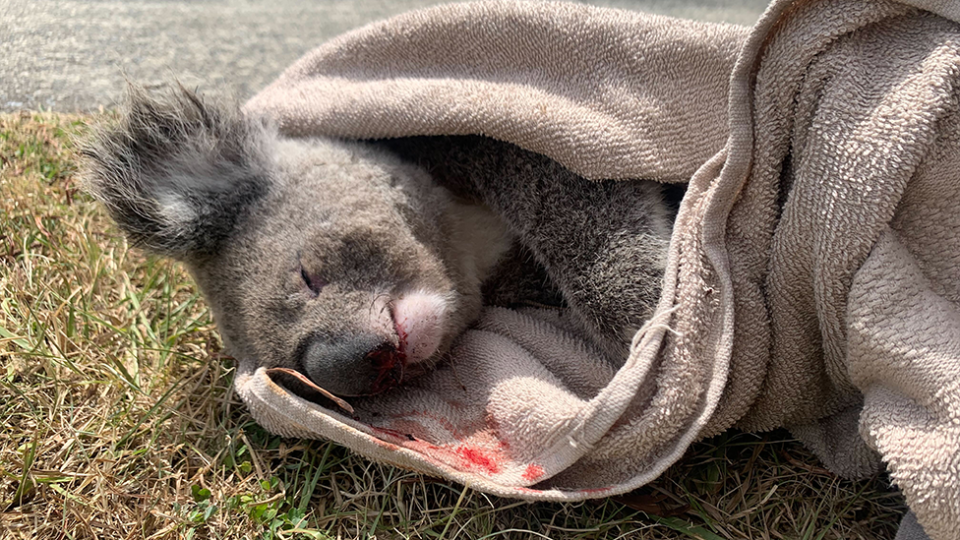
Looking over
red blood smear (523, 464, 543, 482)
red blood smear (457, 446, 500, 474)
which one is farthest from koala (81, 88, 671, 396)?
red blood smear (523, 464, 543, 482)

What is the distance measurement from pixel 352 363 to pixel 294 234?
39cm

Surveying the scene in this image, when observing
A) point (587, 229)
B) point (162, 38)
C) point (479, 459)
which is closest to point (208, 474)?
point (479, 459)

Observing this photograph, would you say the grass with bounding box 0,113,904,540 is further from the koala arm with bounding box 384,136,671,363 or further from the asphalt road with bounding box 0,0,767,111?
the asphalt road with bounding box 0,0,767,111

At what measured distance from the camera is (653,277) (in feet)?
5.51

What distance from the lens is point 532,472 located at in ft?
5.11

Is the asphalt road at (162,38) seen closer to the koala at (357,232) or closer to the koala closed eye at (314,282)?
the koala at (357,232)

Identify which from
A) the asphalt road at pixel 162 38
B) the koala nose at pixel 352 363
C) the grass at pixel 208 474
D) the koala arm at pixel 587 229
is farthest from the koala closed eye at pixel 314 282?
the asphalt road at pixel 162 38

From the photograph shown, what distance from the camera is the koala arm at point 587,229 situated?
5.59 ft

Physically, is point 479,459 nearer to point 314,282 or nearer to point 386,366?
point 386,366

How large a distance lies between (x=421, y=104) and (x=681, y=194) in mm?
750

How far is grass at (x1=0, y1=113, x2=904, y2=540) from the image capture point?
1621mm

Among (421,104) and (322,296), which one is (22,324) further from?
(421,104)

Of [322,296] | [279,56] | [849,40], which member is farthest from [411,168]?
[279,56]

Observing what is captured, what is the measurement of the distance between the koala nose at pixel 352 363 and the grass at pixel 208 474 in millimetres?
256
